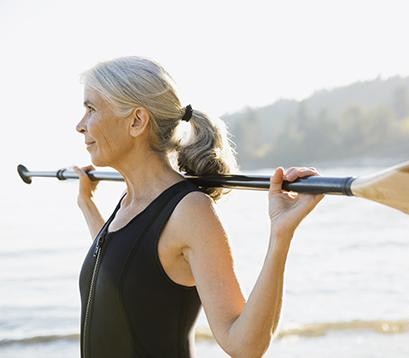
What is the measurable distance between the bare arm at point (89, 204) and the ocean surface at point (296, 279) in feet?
1.21

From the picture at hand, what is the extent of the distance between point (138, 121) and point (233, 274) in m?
0.51

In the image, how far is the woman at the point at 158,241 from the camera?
187 cm

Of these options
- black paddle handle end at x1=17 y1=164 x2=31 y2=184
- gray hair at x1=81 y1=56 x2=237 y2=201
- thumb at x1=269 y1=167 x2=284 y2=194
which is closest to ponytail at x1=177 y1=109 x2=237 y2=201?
gray hair at x1=81 y1=56 x2=237 y2=201

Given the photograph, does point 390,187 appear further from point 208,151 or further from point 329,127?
point 329,127

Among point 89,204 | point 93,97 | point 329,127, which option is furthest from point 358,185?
point 329,127

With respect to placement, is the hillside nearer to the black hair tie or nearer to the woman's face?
the black hair tie

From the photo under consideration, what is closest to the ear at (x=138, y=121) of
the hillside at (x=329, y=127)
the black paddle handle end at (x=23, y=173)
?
the black paddle handle end at (x=23, y=173)

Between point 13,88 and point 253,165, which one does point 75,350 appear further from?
point 253,165

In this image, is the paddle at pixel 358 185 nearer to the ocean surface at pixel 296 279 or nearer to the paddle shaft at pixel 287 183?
the paddle shaft at pixel 287 183

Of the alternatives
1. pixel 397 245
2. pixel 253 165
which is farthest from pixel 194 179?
pixel 253 165

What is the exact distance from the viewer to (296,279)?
30.3ft

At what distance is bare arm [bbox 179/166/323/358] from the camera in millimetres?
1746

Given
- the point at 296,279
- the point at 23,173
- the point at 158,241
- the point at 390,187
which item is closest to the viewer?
the point at 390,187

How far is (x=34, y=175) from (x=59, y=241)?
30.3ft
